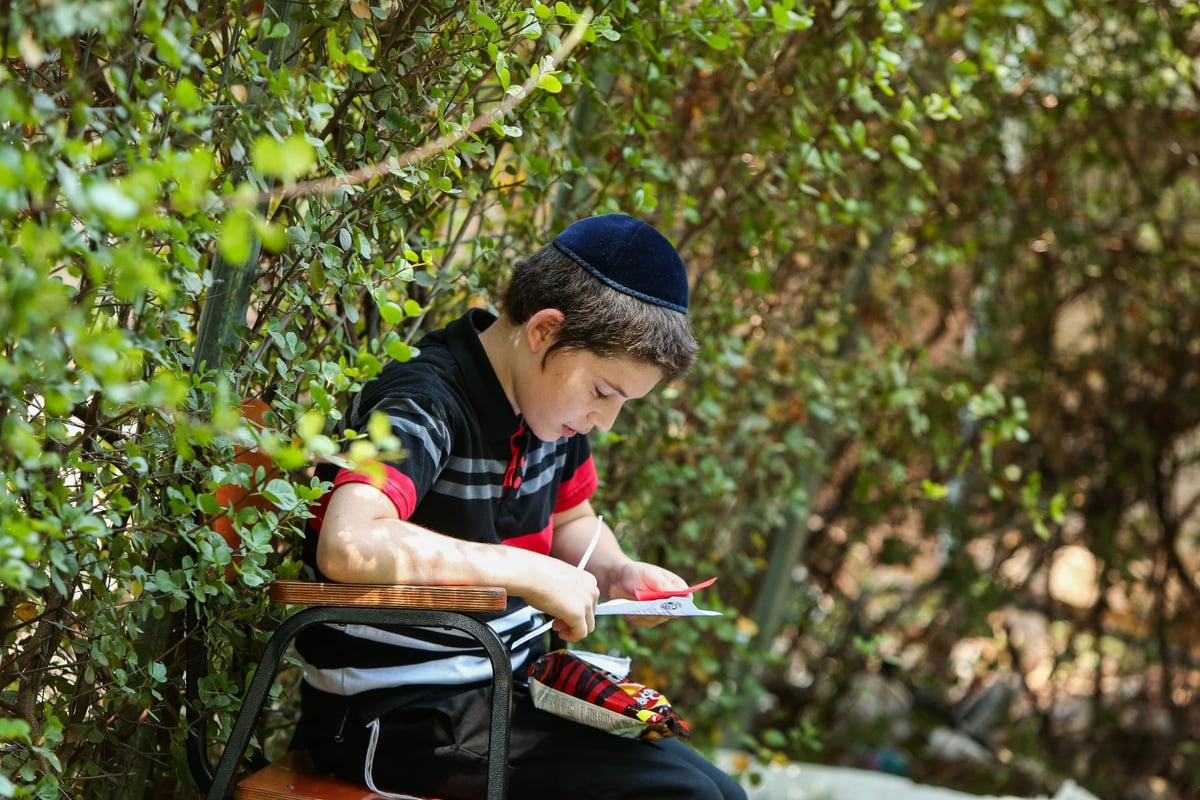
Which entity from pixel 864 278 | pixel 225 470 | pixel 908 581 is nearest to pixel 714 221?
pixel 864 278

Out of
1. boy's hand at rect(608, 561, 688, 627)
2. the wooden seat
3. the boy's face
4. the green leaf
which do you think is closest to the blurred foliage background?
the green leaf

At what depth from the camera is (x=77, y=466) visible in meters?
1.45

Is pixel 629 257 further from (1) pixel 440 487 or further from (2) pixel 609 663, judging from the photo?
(2) pixel 609 663

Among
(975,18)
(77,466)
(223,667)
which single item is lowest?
(223,667)

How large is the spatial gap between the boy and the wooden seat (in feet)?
0.09

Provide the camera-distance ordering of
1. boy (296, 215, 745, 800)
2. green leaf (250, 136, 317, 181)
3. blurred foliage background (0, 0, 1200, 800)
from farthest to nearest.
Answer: boy (296, 215, 745, 800) < blurred foliage background (0, 0, 1200, 800) < green leaf (250, 136, 317, 181)

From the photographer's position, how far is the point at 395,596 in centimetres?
148

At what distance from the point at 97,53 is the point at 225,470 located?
55cm

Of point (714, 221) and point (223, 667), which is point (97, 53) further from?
point (714, 221)

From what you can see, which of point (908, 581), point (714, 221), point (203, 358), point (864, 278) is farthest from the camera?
point (908, 581)

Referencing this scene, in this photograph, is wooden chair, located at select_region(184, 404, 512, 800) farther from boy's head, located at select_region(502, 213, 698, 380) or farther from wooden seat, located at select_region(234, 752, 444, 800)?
boy's head, located at select_region(502, 213, 698, 380)

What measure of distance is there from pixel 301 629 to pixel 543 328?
0.55 metres

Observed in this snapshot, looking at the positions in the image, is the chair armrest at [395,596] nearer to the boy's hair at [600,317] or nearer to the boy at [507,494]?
the boy at [507,494]

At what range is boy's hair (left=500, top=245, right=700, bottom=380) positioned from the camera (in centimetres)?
174
